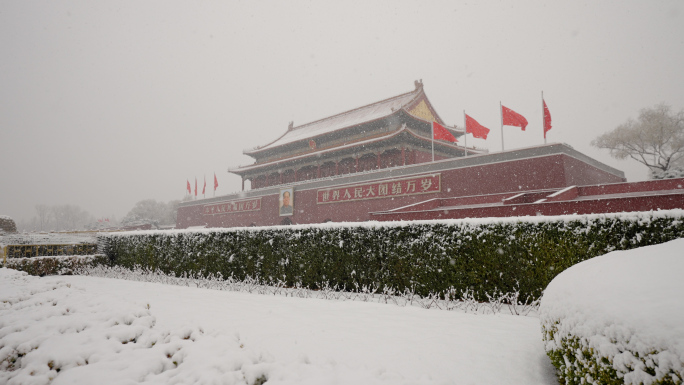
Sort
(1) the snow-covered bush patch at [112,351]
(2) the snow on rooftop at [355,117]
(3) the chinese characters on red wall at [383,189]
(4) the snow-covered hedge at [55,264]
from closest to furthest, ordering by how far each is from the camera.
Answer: (1) the snow-covered bush patch at [112,351], (4) the snow-covered hedge at [55,264], (3) the chinese characters on red wall at [383,189], (2) the snow on rooftop at [355,117]

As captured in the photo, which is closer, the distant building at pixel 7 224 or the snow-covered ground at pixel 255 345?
the snow-covered ground at pixel 255 345

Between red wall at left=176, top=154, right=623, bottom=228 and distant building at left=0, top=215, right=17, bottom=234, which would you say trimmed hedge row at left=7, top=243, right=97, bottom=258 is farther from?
red wall at left=176, top=154, right=623, bottom=228

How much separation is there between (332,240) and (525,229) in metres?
3.29

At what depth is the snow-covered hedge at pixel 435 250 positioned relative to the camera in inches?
186

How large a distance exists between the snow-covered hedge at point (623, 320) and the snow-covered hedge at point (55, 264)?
12.8m

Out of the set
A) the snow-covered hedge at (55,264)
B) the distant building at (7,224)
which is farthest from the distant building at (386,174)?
the distant building at (7,224)

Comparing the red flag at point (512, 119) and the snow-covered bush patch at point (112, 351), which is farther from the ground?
the red flag at point (512, 119)

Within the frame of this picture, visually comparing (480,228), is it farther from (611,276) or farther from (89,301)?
(89,301)

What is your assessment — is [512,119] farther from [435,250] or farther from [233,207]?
[233,207]

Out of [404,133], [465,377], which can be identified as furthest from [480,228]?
[404,133]

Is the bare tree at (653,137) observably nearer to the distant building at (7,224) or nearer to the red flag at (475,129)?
the red flag at (475,129)

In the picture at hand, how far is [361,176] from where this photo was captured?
19.2 m

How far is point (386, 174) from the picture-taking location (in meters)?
18.0

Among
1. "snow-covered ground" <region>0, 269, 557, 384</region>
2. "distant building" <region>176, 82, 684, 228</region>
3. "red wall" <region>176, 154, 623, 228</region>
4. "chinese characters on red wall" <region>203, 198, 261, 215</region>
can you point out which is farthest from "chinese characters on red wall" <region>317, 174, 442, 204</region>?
"snow-covered ground" <region>0, 269, 557, 384</region>
